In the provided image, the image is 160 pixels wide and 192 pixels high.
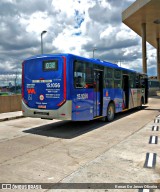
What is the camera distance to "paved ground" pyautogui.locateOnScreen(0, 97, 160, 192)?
16.2 feet

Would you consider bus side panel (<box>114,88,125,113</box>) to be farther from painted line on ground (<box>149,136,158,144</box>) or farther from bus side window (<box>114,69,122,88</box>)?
painted line on ground (<box>149,136,158,144</box>)

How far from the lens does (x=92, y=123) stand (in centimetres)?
1184

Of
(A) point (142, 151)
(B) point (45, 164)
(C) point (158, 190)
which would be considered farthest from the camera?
(A) point (142, 151)

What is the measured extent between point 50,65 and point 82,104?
6.25ft

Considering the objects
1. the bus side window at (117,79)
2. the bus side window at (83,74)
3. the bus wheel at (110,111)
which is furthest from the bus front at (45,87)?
the bus side window at (117,79)

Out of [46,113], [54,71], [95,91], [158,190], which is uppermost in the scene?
[54,71]

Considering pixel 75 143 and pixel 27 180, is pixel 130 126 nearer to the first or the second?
pixel 75 143

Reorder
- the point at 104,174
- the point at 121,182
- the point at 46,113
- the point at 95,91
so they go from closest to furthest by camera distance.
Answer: the point at 121,182 → the point at 104,174 → the point at 46,113 → the point at 95,91

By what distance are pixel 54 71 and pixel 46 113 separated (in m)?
1.57

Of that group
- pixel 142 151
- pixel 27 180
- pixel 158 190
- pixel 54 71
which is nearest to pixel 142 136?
pixel 142 151

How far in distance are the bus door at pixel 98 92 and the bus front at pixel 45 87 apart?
221 cm

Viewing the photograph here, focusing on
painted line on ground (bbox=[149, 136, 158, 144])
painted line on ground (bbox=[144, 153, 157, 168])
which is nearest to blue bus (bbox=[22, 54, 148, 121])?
painted line on ground (bbox=[149, 136, 158, 144])

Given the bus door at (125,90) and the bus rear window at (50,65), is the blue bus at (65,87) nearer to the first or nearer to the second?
the bus rear window at (50,65)

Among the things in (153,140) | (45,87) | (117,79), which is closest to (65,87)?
(45,87)
